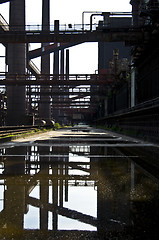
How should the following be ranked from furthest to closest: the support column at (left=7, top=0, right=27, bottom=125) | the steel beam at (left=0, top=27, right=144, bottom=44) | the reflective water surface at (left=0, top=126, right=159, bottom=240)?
the support column at (left=7, top=0, right=27, bottom=125), the steel beam at (left=0, top=27, right=144, bottom=44), the reflective water surface at (left=0, top=126, right=159, bottom=240)

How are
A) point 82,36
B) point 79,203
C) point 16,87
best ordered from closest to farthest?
point 79,203
point 82,36
point 16,87

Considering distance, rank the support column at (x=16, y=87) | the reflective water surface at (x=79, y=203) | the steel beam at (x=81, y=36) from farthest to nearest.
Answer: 1. the support column at (x=16, y=87)
2. the steel beam at (x=81, y=36)
3. the reflective water surface at (x=79, y=203)

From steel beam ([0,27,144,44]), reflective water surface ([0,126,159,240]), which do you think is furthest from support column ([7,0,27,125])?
reflective water surface ([0,126,159,240])

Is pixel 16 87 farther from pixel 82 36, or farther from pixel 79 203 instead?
pixel 79 203

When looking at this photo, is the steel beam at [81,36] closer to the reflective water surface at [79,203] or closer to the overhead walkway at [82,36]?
the overhead walkway at [82,36]

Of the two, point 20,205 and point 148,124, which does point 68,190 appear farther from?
point 148,124

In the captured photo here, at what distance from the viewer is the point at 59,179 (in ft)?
29.9

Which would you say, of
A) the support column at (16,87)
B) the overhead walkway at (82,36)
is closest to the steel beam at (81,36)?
the overhead walkway at (82,36)

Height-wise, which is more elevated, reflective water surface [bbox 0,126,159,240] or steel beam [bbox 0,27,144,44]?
steel beam [bbox 0,27,144,44]

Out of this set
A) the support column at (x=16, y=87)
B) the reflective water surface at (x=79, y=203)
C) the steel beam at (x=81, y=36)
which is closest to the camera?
the reflective water surface at (x=79, y=203)

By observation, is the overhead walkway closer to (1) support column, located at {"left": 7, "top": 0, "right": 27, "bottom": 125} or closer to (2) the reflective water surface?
(2) the reflective water surface

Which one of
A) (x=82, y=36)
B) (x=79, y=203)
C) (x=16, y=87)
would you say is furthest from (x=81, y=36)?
(x=16, y=87)

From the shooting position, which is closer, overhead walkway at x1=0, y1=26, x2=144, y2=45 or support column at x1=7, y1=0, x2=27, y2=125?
overhead walkway at x1=0, y1=26, x2=144, y2=45

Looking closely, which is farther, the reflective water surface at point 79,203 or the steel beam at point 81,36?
the steel beam at point 81,36
